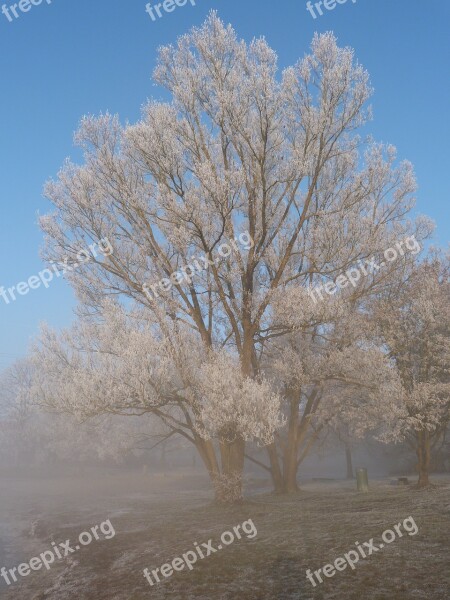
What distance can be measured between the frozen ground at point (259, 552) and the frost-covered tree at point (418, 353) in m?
2.67

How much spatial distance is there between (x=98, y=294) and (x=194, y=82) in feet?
29.6

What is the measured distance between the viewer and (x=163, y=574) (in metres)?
10.5

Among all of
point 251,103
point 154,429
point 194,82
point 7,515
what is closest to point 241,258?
point 251,103

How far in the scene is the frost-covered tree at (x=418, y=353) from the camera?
19.1 metres

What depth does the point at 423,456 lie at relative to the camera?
21078 mm

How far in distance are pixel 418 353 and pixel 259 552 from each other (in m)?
13.0

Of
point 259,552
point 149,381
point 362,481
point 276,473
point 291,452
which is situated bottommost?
point 362,481

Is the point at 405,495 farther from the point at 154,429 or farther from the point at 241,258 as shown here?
the point at 154,429

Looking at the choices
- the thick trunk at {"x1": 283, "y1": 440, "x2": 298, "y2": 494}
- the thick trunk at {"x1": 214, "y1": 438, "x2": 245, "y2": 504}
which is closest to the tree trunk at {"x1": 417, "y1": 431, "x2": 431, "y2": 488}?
the thick trunk at {"x1": 283, "y1": 440, "x2": 298, "y2": 494}

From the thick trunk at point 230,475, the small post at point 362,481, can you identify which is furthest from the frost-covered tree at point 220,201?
the small post at point 362,481

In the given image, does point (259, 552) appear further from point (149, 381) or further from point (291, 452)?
point (291, 452)

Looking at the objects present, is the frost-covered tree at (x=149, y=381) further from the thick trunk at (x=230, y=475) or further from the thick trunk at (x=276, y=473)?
the thick trunk at (x=276, y=473)

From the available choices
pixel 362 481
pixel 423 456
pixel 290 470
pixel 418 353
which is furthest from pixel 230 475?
pixel 418 353

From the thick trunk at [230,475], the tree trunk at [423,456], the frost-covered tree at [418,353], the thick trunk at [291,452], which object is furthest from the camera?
the thick trunk at [291,452]
